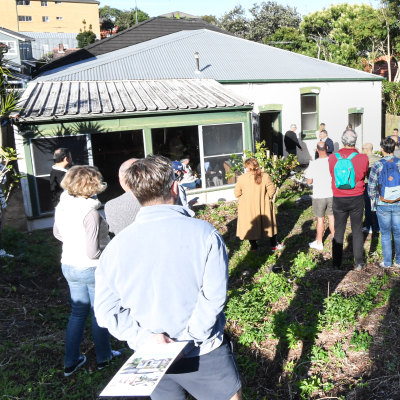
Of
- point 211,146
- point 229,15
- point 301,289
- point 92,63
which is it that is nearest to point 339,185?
point 301,289

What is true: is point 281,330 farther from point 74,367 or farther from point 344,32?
point 344,32

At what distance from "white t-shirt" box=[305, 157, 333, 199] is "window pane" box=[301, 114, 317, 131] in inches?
376

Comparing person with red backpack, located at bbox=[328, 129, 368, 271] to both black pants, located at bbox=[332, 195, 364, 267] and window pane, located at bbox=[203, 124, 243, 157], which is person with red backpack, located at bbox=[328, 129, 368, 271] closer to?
black pants, located at bbox=[332, 195, 364, 267]

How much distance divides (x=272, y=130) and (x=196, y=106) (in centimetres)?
553

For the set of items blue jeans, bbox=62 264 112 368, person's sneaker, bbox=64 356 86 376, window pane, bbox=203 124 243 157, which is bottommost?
person's sneaker, bbox=64 356 86 376

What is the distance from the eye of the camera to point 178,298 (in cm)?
205

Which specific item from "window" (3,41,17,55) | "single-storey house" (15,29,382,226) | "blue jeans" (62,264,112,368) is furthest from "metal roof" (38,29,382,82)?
"window" (3,41,17,55)

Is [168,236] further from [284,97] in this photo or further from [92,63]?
[92,63]

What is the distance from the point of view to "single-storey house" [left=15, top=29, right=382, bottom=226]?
32.6 feet

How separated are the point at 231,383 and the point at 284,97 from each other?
45.5 feet

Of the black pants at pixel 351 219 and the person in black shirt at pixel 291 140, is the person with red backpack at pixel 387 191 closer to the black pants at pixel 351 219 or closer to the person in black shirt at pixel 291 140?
the black pants at pixel 351 219

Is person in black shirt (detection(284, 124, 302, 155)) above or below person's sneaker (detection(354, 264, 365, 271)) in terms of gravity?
above

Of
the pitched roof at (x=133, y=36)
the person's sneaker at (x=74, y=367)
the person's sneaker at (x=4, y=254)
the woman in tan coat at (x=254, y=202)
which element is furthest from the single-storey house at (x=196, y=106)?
the person's sneaker at (x=74, y=367)

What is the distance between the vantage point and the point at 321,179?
6484 millimetres
